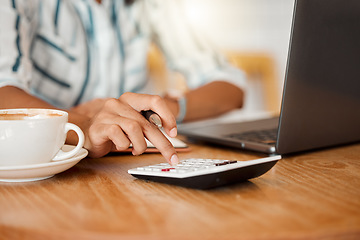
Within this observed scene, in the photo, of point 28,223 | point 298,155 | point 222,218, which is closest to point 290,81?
point 298,155

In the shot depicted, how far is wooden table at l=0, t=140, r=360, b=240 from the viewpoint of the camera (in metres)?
0.39

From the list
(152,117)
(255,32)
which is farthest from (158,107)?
(255,32)

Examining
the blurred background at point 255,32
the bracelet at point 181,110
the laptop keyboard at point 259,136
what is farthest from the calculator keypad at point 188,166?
the blurred background at point 255,32

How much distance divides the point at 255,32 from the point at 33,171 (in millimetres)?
3026

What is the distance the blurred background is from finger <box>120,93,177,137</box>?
2.73m

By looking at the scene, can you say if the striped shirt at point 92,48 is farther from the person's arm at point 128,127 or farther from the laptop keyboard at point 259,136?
the laptop keyboard at point 259,136

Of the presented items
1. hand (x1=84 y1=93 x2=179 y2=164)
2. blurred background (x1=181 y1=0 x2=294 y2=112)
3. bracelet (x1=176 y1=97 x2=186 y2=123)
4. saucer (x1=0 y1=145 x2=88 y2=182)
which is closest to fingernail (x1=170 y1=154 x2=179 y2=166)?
hand (x1=84 y1=93 x2=179 y2=164)

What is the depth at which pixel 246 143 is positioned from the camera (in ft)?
2.52

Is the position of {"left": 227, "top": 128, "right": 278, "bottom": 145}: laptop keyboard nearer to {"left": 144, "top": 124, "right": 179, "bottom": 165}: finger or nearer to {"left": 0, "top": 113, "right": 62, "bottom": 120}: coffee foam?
Answer: {"left": 144, "top": 124, "right": 179, "bottom": 165}: finger

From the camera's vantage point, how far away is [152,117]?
24.9 inches

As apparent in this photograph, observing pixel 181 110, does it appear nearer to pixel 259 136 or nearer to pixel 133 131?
pixel 259 136

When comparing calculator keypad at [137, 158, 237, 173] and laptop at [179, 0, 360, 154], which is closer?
calculator keypad at [137, 158, 237, 173]

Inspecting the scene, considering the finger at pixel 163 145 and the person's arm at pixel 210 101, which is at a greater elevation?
the finger at pixel 163 145

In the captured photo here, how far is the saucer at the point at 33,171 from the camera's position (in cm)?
53
